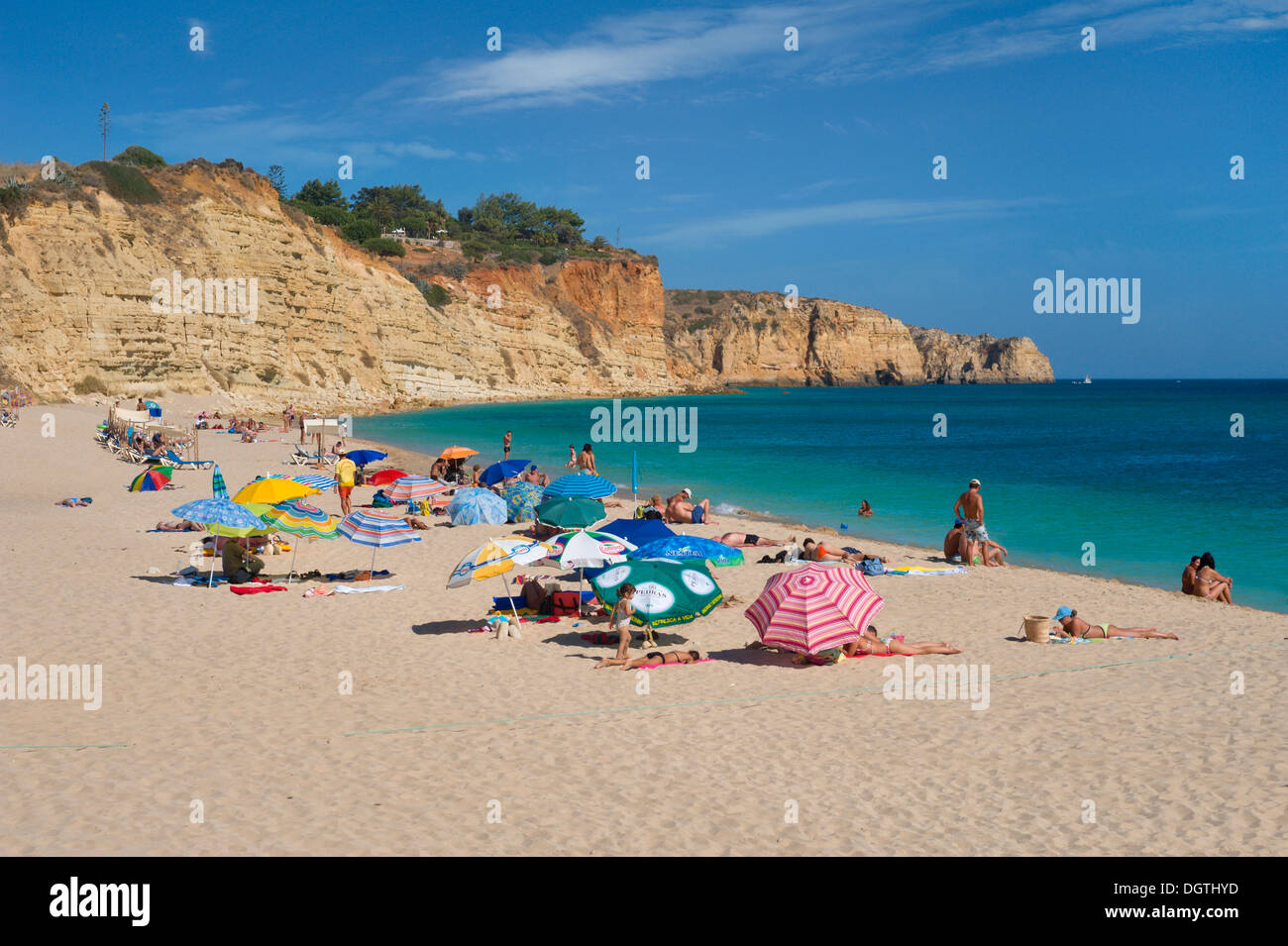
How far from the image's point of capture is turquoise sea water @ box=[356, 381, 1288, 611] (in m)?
20.2

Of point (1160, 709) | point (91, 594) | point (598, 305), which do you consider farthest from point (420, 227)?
point (1160, 709)

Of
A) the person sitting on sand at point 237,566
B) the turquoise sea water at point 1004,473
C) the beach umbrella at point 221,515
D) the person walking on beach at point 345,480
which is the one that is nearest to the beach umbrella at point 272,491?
the person sitting on sand at point 237,566

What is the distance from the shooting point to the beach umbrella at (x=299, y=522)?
13.2 metres

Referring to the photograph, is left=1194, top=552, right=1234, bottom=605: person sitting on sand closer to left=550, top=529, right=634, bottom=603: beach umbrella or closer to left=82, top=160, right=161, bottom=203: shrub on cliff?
left=550, top=529, right=634, bottom=603: beach umbrella

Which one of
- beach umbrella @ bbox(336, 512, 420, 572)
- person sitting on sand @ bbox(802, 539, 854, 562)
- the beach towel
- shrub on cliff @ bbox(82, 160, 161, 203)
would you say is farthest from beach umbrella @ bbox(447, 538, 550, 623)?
shrub on cliff @ bbox(82, 160, 161, 203)

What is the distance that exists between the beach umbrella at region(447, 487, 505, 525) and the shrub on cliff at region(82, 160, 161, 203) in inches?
1665

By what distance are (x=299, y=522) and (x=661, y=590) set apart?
A: 5761 mm

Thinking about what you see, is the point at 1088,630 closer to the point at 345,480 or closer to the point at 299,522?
the point at 299,522

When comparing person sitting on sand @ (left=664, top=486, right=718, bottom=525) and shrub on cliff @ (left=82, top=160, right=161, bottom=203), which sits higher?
shrub on cliff @ (left=82, top=160, right=161, bottom=203)

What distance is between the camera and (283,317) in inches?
2279

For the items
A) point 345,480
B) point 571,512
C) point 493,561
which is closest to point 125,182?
point 345,480

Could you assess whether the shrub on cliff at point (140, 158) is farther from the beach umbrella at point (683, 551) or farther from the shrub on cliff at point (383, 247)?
the beach umbrella at point (683, 551)
